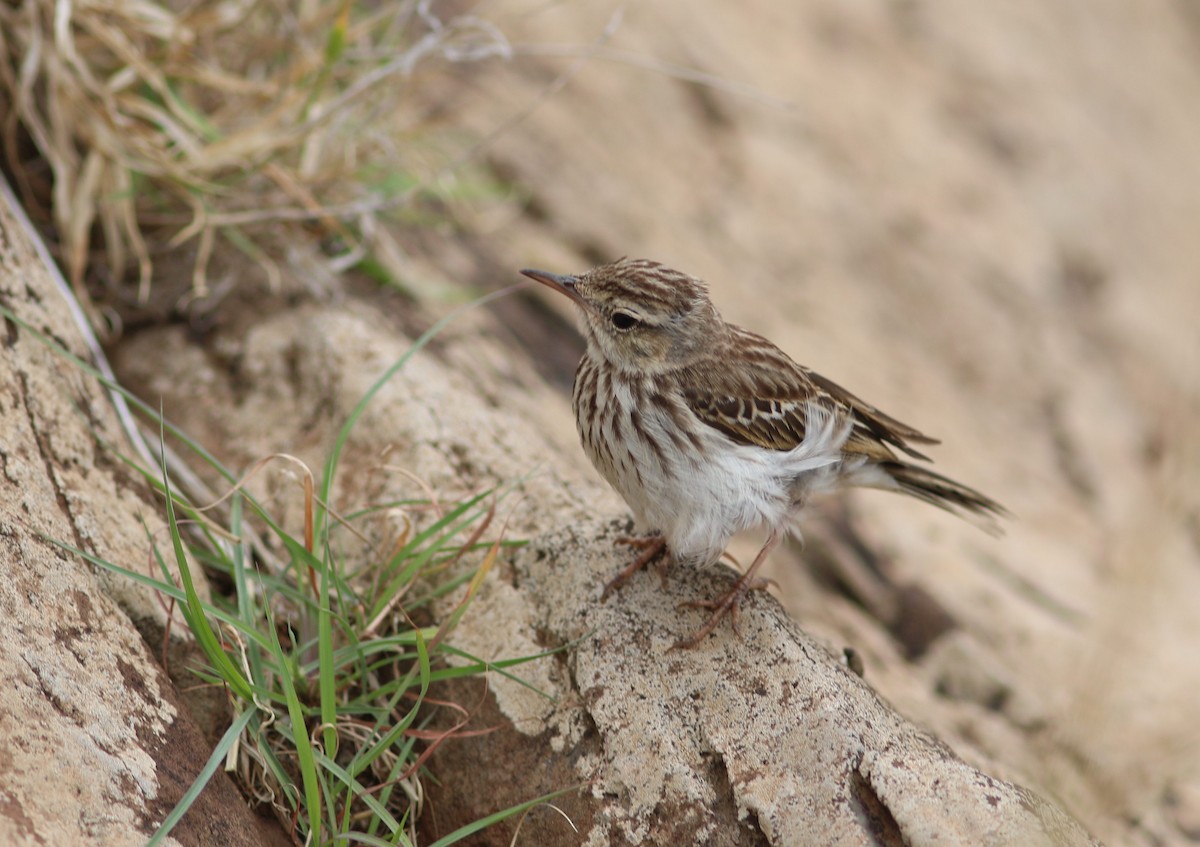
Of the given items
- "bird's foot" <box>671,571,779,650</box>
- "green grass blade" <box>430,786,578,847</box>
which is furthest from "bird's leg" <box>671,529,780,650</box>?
"green grass blade" <box>430,786,578,847</box>

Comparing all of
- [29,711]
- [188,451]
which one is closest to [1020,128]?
[188,451]

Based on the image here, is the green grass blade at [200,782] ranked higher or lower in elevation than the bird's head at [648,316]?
lower

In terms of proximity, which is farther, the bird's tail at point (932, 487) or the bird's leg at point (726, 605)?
the bird's tail at point (932, 487)

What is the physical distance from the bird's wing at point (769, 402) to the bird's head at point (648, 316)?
129 millimetres

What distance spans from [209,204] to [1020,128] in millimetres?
7425

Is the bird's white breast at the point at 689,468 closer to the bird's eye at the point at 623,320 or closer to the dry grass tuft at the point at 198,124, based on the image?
the bird's eye at the point at 623,320

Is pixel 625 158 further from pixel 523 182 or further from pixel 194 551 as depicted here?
pixel 194 551

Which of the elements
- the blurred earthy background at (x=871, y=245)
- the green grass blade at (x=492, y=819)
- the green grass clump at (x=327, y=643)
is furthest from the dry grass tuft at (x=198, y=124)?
the green grass blade at (x=492, y=819)

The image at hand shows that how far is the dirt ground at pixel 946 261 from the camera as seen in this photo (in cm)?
532

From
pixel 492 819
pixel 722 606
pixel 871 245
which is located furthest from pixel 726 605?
pixel 871 245

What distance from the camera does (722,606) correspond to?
11.8ft

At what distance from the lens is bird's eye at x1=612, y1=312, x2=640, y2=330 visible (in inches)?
161

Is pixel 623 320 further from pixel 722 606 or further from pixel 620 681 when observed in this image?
pixel 620 681

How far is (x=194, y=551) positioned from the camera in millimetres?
3740
